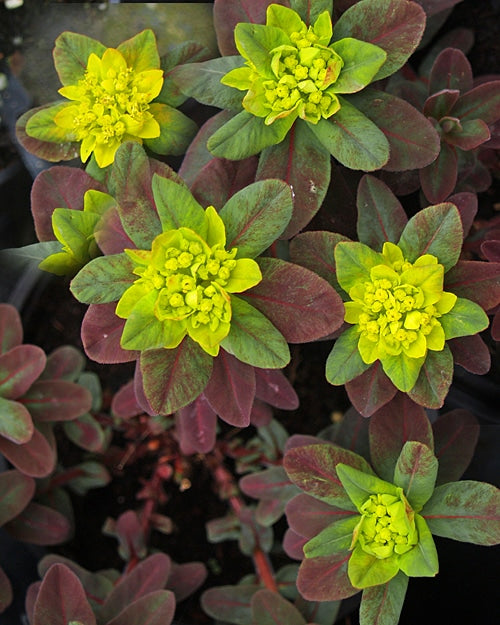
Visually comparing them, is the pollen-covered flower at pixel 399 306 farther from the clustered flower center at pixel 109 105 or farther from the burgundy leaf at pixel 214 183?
the clustered flower center at pixel 109 105

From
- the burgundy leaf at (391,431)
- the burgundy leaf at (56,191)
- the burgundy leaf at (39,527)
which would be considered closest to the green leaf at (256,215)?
the burgundy leaf at (56,191)

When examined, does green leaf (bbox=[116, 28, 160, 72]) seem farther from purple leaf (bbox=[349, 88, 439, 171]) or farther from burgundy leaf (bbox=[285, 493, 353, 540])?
burgundy leaf (bbox=[285, 493, 353, 540])

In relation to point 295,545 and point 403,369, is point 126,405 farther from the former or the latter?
point 403,369

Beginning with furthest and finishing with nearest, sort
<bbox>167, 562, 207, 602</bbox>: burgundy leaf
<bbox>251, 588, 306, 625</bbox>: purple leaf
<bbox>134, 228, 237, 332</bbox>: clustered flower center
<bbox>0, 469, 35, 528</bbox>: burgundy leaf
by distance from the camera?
1. <bbox>167, 562, 207, 602</bbox>: burgundy leaf
2. <bbox>0, 469, 35, 528</bbox>: burgundy leaf
3. <bbox>251, 588, 306, 625</bbox>: purple leaf
4. <bbox>134, 228, 237, 332</bbox>: clustered flower center

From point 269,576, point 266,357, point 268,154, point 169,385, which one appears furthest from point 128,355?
point 269,576

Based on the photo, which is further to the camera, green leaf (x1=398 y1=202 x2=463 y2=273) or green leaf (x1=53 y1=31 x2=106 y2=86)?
green leaf (x1=53 y1=31 x2=106 y2=86)

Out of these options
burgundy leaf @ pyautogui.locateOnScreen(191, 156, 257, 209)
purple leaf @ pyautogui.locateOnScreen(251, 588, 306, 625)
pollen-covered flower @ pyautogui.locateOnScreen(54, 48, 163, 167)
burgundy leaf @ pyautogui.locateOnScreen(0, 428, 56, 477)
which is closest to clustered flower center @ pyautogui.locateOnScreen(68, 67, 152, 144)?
pollen-covered flower @ pyautogui.locateOnScreen(54, 48, 163, 167)
